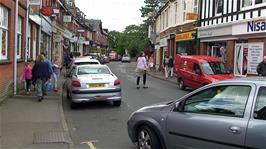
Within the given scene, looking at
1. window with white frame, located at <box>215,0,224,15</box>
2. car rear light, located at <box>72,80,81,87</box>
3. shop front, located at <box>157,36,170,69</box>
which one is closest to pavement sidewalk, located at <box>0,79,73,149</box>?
car rear light, located at <box>72,80,81,87</box>

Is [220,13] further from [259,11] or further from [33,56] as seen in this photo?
[33,56]

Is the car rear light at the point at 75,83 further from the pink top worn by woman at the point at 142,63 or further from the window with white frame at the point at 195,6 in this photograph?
the window with white frame at the point at 195,6

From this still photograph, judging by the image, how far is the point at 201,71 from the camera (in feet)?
59.5

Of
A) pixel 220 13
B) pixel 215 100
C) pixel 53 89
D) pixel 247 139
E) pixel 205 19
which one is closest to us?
pixel 247 139

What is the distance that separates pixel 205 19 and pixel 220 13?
7.49 feet

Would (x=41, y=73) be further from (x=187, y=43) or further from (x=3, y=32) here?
(x=187, y=43)

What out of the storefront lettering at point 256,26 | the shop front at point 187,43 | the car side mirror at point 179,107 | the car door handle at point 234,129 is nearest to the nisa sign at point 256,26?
the storefront lettering at point 256,26

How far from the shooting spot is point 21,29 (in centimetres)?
1833

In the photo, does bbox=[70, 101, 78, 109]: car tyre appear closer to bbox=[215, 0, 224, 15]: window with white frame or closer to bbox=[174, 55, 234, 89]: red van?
bbox=[174, 55, 234, 89]: red van

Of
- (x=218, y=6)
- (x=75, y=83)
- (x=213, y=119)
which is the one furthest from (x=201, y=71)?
(x=213, y=119)

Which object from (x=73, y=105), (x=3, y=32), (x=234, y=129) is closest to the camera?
(x=234, y=129)

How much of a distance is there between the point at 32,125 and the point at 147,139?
12.7 ft

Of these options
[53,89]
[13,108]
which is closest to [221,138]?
[13,108]

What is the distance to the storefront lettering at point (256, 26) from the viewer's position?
62.6 ft
